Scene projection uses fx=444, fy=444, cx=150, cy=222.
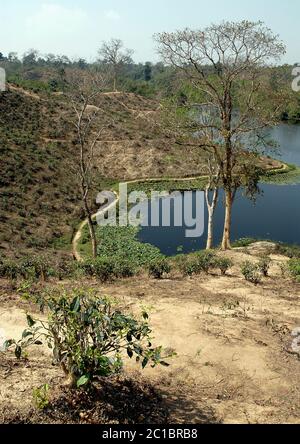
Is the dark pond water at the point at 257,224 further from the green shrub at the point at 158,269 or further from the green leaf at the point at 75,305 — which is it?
the green leaf at the point at 75,305

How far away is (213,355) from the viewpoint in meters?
7.43

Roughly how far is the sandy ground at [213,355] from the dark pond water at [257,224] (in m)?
13.3

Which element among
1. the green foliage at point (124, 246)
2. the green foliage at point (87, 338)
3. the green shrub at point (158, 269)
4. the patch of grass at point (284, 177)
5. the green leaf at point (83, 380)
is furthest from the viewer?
the patch of grass at point (284, 177)

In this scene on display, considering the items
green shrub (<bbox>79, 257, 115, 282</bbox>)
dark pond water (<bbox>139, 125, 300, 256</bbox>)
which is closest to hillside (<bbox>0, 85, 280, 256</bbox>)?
dark pond water (<bbox>139, 125, 300, 256</bbox>)

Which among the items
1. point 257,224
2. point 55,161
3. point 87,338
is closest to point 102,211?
point 55,161

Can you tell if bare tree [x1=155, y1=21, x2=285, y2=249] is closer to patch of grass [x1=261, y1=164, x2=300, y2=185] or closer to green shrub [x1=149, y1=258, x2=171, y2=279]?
green shrub [x1=149, y1=258, x2=171, y2=279]

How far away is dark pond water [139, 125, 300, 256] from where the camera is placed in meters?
25.1

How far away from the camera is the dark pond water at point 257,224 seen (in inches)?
989

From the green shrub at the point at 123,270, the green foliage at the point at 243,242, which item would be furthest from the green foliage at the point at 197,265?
the green foliage at the point at 243,242

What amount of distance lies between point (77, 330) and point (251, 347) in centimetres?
357

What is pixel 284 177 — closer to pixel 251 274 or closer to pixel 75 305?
pixel 251 274

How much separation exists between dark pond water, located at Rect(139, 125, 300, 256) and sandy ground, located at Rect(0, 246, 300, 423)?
43.7 ft

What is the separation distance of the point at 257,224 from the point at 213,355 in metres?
21.6
